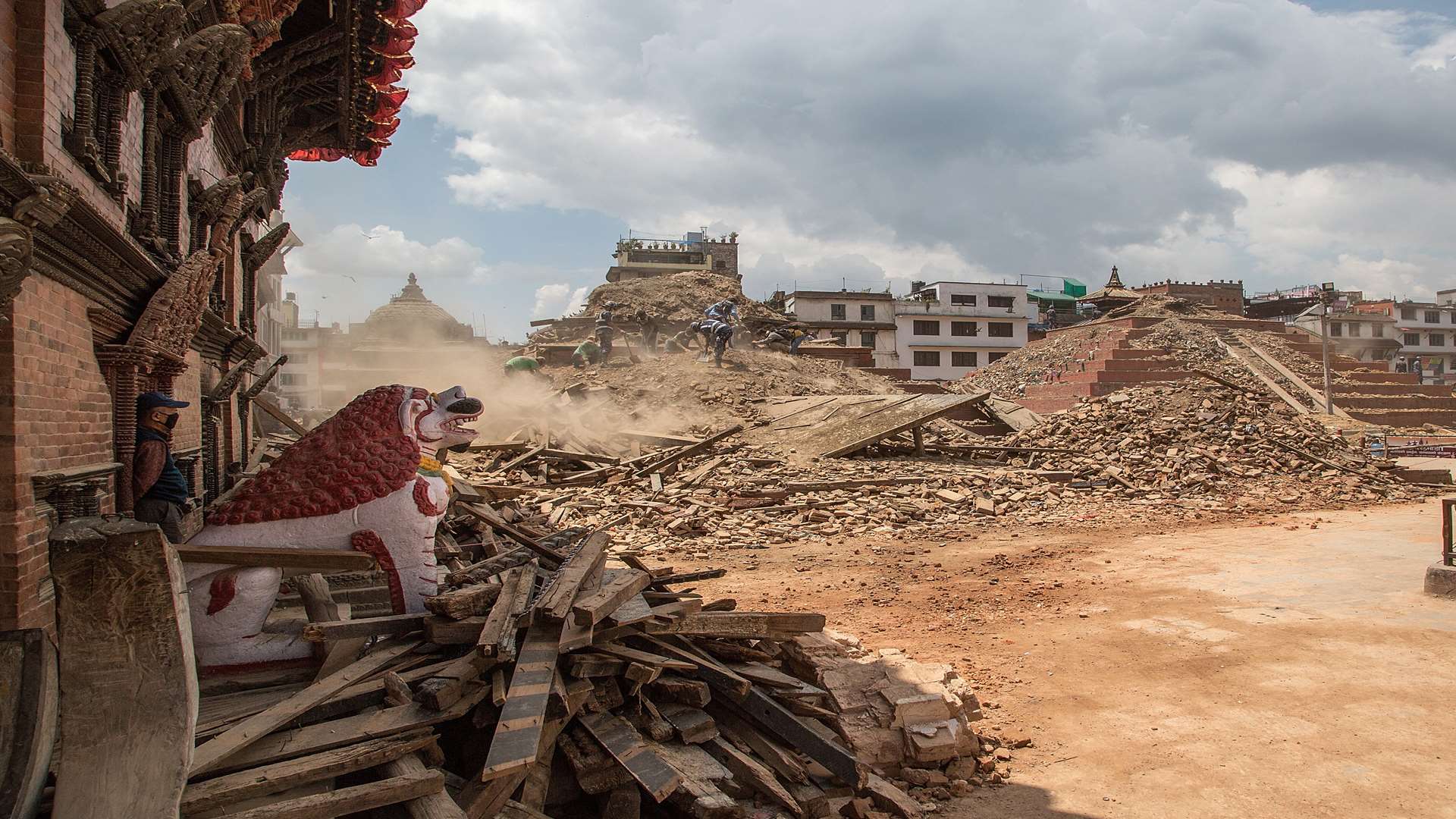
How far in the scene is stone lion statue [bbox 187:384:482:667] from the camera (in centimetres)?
424

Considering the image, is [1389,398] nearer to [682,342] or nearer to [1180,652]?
[682,342]

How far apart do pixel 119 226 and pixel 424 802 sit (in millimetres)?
5180

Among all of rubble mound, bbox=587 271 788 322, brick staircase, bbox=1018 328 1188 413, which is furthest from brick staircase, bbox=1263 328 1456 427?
rubble mound, bbox=587 271 788 322

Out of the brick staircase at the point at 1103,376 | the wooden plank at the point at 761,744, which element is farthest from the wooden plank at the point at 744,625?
the brick staircase at the point at 1103,376

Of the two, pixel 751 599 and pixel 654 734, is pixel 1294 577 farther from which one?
pixel 654 734

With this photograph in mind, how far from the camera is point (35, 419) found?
14.3ft

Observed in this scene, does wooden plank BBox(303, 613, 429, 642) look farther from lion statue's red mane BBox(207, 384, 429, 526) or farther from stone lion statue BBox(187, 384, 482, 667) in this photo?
lion statue's red mane BBox(207, 384, 429, 526)

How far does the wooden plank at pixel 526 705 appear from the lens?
3.29 metres

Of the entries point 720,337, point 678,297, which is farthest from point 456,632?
point 678,297

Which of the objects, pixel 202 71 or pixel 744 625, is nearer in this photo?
pixel 744 625

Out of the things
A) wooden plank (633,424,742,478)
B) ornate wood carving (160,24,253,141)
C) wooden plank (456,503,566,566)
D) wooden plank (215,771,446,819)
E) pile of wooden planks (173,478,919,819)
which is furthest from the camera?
wooden plank (633,424,742,478)

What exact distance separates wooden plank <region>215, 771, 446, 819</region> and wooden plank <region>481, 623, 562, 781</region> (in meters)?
0.23

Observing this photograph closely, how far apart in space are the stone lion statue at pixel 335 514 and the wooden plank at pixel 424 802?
4.28 feet

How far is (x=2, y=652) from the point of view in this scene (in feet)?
9.93
